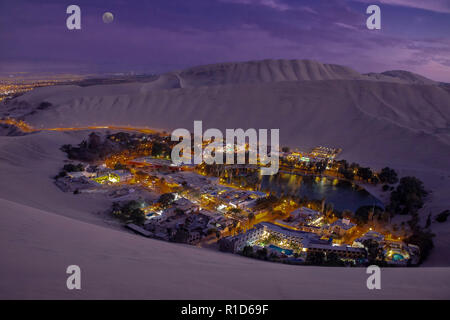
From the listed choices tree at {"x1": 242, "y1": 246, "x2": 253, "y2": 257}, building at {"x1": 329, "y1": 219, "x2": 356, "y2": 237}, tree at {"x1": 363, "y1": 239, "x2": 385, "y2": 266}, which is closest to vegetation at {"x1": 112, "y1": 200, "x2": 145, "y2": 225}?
tree at {"x1": 242, "y1": 246, "x2": 253, "y2": 257}

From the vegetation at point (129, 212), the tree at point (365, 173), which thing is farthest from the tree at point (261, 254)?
the tree at point (365, 173)

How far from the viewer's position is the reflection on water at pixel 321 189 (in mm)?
13229

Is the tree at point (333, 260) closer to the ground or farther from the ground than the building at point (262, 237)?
closer to the ground

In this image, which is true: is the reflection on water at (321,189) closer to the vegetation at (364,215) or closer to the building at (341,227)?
the vegetation at (364,215)

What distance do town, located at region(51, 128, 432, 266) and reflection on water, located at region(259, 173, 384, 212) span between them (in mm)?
434

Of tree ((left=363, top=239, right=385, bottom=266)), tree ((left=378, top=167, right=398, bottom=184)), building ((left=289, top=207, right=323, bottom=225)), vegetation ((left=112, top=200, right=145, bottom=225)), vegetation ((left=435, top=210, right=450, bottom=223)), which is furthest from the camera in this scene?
tree ((left=378, top=167, right=398, bottom=184))

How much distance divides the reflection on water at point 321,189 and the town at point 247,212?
0.43m

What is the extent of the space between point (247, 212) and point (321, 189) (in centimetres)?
559

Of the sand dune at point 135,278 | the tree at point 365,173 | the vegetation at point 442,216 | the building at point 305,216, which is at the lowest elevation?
the building at point 305,216

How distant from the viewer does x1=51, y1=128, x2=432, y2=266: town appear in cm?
794

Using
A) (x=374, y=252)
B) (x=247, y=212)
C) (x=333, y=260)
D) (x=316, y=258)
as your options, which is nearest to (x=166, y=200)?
(x=247, y=212)

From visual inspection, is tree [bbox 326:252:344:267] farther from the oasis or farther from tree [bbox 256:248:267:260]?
the oasis

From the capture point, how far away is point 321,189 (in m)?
14.8

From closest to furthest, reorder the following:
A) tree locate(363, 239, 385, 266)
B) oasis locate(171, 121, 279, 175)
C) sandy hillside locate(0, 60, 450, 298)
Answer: sandy hillside locate(0, 60, 450, 298)
tree locate(363, 239, 385, 266)
oasis locate(171, 121, 279, 175)
